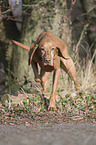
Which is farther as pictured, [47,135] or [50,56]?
[50,56]

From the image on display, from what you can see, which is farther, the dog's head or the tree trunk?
the tree trunk

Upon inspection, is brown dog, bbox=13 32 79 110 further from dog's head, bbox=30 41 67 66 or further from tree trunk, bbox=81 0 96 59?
tree trunk, bbox=81 0 96 59

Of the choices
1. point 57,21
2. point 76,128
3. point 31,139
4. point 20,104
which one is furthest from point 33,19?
point 31,139

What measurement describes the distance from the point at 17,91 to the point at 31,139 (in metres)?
3.31

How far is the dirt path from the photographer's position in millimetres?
3684

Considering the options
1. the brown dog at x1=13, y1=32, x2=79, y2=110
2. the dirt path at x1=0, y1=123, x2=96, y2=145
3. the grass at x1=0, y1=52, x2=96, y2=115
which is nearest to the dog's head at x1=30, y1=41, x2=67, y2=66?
the brown dog at x1=13, y1=32, x2=79, y2=110

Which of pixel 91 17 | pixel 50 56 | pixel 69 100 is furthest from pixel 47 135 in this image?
pixel 91 17

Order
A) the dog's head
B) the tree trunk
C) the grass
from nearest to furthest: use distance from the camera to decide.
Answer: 1. the dog's head
2. the grass
3. the tree trunk

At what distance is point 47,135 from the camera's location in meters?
4.15

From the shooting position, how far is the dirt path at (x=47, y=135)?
12.1ft

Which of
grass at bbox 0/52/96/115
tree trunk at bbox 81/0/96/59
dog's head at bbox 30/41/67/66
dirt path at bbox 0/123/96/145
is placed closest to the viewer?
dirt path at bbox 0/123/96/145

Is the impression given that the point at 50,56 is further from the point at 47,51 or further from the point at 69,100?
the point at 69,100

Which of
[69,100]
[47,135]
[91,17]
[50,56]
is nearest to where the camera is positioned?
[47,135]

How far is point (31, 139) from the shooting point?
387 cm
